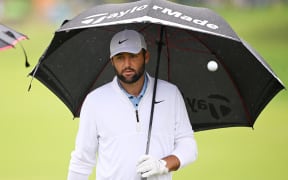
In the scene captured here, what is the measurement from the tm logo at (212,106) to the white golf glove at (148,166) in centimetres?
52

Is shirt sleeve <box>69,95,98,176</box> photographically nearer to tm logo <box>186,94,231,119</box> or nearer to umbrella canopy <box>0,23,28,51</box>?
umbrella canopy <box>0,23,28,51</box>

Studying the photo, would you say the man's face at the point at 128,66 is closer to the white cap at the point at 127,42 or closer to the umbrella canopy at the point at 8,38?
the white cap at the point at 127,42

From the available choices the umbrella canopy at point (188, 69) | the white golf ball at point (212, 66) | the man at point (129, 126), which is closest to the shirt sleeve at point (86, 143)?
the man at point (129, 126)

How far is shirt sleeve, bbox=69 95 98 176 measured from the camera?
8.53 feet

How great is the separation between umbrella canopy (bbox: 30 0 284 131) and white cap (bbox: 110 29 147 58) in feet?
0.27

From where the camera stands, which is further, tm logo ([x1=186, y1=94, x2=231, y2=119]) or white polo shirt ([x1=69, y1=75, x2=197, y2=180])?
tm logo ([x1=186, y1=94, x2=231, y2=119])

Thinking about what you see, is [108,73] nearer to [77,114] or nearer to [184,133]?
[77,114]

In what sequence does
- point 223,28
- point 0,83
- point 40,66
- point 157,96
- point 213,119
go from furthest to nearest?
point 0,83, point 213,119, point 40,66, point 157,96, point 223,28

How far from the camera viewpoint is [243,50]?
2736 mm

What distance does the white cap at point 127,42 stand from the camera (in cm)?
259

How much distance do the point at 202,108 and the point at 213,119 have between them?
61 millimetres

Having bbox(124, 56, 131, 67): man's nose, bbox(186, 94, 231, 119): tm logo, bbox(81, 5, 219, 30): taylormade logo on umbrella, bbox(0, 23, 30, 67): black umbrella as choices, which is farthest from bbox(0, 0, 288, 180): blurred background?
bbox(81, 5, 219, 30): taylormade logo on umbrella

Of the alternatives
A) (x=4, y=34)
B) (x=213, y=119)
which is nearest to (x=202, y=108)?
(x=213, y=119)

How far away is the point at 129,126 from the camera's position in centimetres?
257
